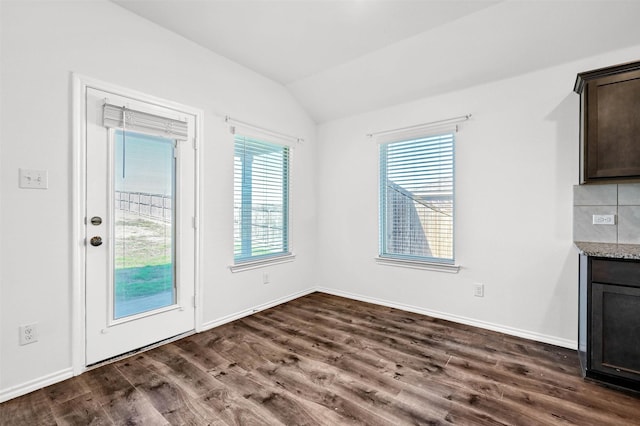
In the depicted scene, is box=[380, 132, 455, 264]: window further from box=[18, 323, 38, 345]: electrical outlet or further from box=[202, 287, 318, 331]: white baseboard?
box=[18, 323, 38, 345]: electrical outlet

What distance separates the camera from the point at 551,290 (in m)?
2.72

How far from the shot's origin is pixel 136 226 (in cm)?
255

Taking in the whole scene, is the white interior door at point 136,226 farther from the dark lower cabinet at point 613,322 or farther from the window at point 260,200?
the dark lower cabinet at point 613,322

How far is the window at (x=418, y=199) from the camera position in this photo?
3.37 metres

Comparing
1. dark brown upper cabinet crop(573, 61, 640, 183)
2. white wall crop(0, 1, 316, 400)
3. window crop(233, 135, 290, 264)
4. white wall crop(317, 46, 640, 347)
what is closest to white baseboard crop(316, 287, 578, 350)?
white wall crop(317, 46, 640, 347)

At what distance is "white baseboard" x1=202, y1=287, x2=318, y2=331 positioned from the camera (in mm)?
3086

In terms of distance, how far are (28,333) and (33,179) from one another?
102 cm

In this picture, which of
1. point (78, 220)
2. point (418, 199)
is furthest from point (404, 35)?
point (78, 220)

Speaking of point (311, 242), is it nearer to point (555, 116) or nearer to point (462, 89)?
point (462, 89)

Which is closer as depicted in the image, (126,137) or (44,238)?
(44,238)

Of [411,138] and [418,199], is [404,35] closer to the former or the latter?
[411,138]

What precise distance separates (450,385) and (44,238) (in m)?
2.96

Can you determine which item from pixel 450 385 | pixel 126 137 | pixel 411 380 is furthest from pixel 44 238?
pixel 450 385

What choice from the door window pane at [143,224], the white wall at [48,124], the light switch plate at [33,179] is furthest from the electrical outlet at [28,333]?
the light switch plate at [33,179]
